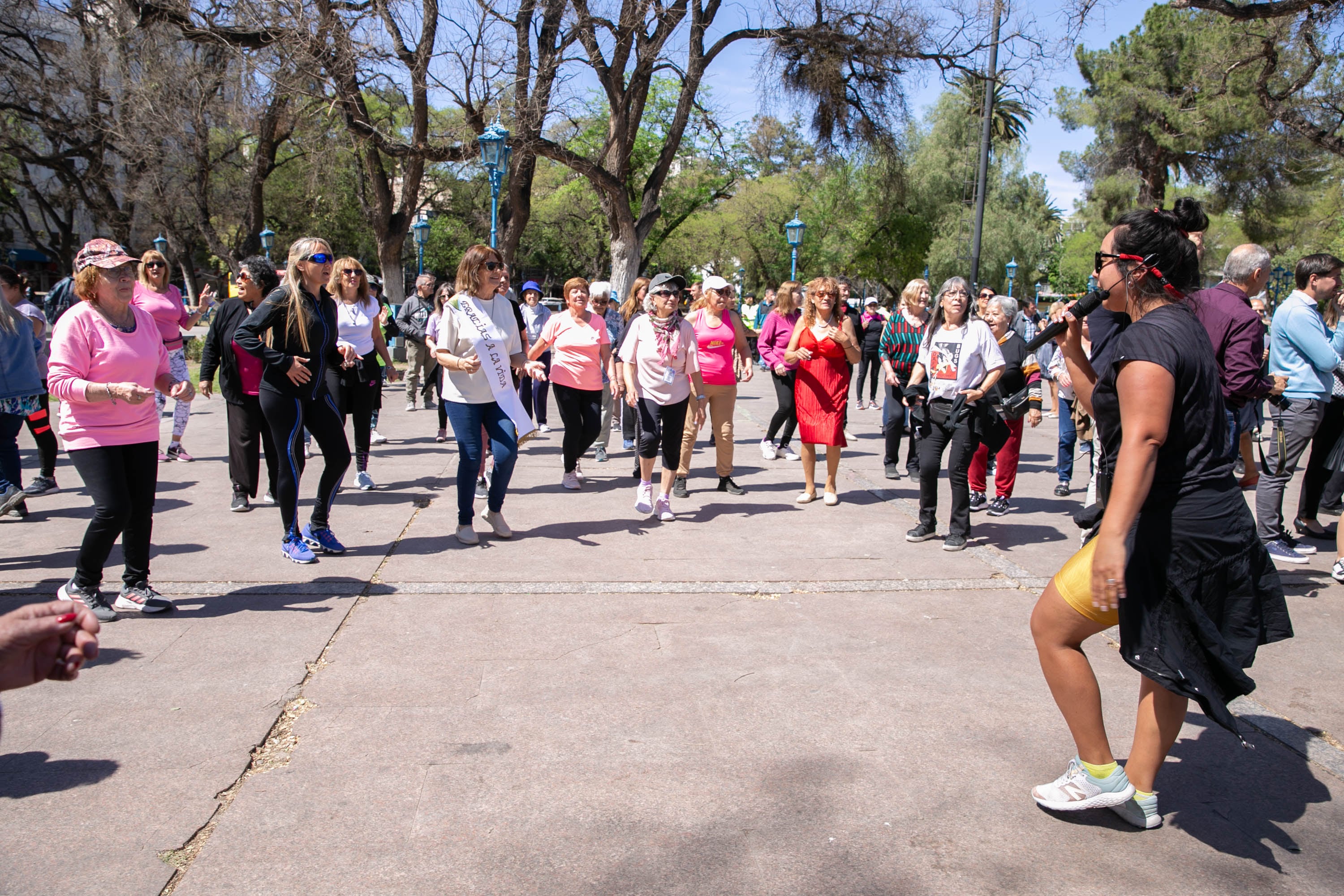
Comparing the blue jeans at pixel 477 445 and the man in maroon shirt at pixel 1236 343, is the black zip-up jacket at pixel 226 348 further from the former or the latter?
the man in maroon shirt at pixel 1236 343

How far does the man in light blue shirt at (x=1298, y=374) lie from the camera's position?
5812 millimetres

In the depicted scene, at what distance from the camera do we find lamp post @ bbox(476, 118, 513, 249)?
553 inches

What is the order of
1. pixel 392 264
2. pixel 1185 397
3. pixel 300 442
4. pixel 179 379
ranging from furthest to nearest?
pixel 392 264 < pixel 179 379 < pixel 300 442 < pixel 1185 397

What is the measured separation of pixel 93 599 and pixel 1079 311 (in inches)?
179

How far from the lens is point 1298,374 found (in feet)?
20.0

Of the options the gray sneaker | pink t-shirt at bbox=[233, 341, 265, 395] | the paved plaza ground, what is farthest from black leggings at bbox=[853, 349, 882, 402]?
the gray sneaker

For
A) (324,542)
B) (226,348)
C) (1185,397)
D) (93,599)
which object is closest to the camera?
(1185,397)

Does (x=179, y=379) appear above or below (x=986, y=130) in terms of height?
below

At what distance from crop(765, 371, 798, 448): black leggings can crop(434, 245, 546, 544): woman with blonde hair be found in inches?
152

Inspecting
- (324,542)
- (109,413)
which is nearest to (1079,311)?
(109,413)

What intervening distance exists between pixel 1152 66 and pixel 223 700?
34.5 meters

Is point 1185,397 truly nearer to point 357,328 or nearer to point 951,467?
point 951,467

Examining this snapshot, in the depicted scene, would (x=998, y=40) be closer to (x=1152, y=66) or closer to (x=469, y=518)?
(x=469, y=518)

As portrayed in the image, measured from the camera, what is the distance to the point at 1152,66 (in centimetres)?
3061
